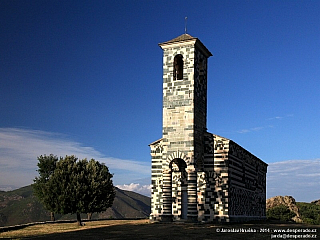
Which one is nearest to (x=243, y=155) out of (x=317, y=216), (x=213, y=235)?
(x=213, y=235)

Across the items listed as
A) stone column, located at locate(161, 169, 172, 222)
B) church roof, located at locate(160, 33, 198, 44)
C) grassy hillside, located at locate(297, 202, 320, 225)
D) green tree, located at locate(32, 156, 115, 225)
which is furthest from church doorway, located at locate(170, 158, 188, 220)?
grassy hillside, located at locate(297, 202, 320, 225)

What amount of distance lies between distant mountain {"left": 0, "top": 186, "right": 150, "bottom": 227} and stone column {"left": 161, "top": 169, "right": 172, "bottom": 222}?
88687 mm

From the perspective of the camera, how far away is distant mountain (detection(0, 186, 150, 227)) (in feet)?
456

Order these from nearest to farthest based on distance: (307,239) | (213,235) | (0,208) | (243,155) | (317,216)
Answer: (307,239) < (213,235) < (243,155) < (317,216) < (0,208)

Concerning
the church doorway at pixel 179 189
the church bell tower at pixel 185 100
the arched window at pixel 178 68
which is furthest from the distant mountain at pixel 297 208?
the arched window at pixel 178 68

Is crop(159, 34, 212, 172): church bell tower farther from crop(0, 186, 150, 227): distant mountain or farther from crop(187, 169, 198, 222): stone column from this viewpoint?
crop(0, 186, 150, 227): distant mountain

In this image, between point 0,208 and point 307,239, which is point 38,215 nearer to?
point 0,208

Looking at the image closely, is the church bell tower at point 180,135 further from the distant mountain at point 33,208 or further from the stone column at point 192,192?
the distant mountain at point 33,208

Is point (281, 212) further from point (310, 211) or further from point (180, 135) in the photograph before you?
point (180, 135)

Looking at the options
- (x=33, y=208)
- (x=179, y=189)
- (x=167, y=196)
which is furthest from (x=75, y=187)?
(x=33, y=208)

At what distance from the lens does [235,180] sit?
3822 cm

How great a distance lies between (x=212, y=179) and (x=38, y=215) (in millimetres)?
116754

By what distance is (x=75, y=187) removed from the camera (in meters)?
35.7

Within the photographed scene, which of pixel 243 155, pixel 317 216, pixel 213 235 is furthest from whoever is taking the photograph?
pixel 317 216
